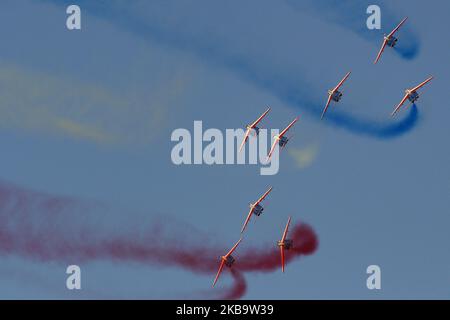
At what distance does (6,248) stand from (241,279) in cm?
1465

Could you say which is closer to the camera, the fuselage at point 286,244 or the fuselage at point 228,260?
the fuselage at point 228,260

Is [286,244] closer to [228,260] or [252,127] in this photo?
[228,260]

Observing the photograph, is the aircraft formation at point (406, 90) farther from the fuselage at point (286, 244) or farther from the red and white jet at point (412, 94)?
the fuselage at point (286, 244)

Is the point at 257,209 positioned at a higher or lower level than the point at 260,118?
lower

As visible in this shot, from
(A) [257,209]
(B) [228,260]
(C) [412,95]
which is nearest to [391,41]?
(C) [412,95]

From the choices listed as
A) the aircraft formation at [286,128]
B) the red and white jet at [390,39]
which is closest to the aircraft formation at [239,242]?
the aircraft formation at [286,128]

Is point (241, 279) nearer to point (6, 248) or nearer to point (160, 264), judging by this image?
point (160, 264)

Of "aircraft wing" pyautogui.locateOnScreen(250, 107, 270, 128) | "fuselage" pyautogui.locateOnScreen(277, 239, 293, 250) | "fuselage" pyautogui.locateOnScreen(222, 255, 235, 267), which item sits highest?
"aircraft wing" pyautogui.locateOnScreen(250, 107, 270, 128)

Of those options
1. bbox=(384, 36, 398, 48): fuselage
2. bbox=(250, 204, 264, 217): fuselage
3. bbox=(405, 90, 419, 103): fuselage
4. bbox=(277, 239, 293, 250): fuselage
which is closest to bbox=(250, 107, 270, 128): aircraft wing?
bbox=(250, 204, 264, 217): fuselage

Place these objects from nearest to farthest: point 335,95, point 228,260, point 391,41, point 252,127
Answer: point 228,260 → point 252,127 → point 335,95 → point 391,41

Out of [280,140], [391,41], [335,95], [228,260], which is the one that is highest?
[391,41]

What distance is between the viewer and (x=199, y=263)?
54.8 meters

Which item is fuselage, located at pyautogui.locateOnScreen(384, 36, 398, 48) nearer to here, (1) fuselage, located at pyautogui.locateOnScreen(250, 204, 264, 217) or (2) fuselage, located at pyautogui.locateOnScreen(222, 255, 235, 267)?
(1) fuselage, located at pyautogui.locateOnScreen(250, 204, 264, 217)
